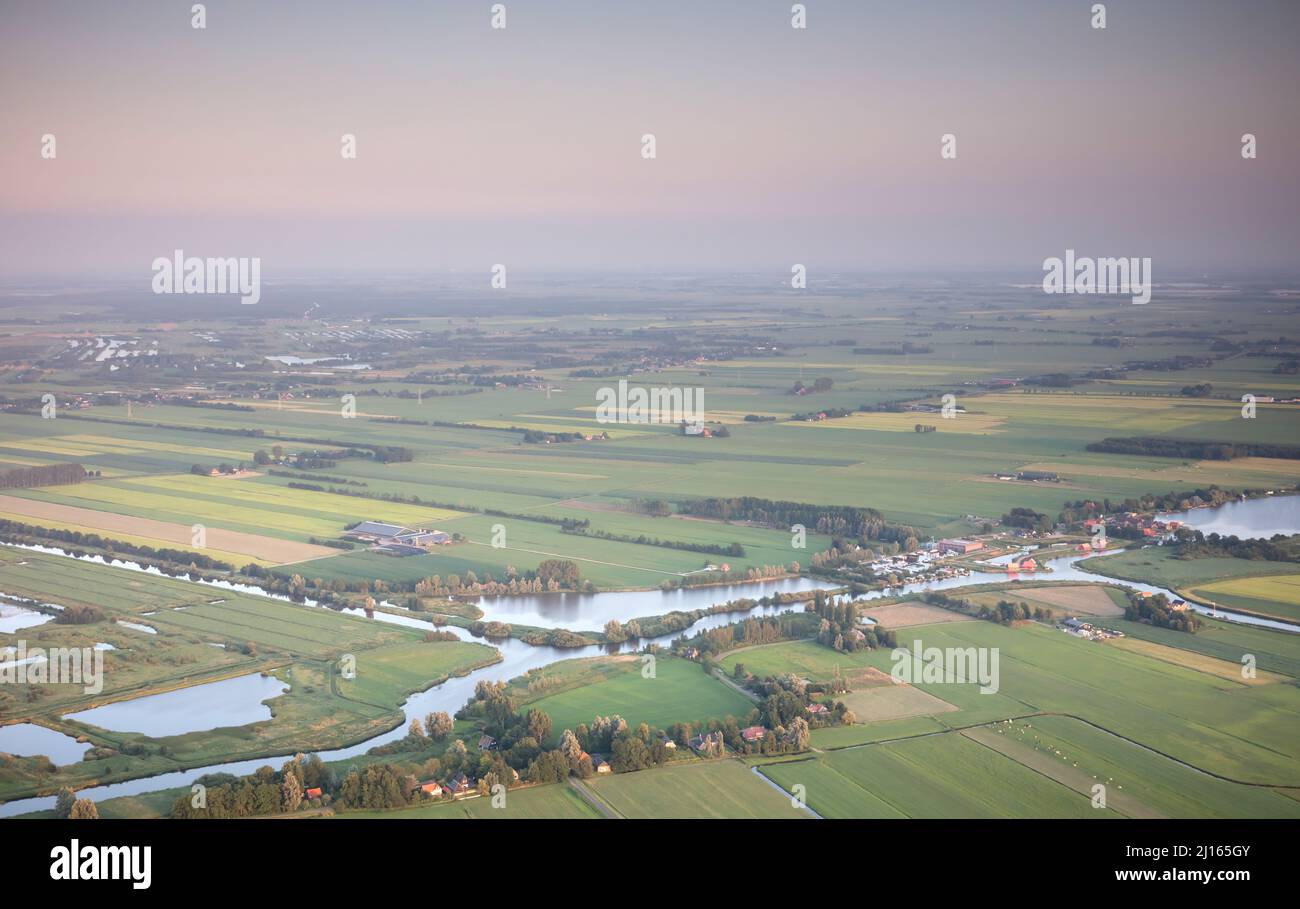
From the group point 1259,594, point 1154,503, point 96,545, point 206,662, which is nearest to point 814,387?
point 1154,503

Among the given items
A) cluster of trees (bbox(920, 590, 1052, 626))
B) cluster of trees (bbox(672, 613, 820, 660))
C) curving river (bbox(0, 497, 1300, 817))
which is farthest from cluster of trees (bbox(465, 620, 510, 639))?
cluster of trees (bbox(920, 590, 1052, 626))

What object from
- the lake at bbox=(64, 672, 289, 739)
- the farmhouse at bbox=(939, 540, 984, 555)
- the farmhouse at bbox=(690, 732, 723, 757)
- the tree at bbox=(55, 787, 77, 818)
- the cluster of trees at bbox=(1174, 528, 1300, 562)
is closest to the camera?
the tree at bbox=(55, 787, 77, 818)

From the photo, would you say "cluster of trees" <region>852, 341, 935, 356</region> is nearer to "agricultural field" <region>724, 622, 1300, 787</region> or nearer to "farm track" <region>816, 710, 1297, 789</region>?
"agricultural field" <region>724, 622, 1300, 787</region>

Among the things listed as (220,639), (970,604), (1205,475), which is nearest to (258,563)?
(220,639)

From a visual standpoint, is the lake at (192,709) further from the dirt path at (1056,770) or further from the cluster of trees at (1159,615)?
the cluster of trees at (1159,615)

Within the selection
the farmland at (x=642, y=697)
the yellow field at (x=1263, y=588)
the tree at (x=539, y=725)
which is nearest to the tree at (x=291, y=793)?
the tree at (x=539, y=725)
